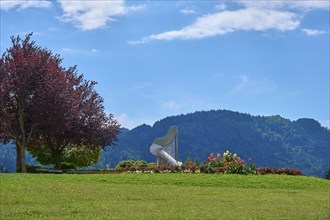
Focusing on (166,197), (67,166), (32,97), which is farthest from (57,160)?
(166,197)

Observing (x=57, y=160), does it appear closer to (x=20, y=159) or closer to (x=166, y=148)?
(x=20, y=159)

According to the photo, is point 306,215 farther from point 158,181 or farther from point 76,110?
point 76,110

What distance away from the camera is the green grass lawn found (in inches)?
626

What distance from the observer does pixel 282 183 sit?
27.3m

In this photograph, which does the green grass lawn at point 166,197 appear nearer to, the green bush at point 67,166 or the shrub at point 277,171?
the shrub at point 277,171

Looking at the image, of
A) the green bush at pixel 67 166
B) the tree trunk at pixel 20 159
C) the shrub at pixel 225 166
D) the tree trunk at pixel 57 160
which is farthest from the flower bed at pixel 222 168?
the green bush at pixel 67 166

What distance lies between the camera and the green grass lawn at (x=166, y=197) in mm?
15891

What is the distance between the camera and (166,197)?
20.1 meters

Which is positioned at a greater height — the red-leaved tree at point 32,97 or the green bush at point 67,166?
the red-leaved tree at point 32,97

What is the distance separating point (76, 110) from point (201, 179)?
1660cm

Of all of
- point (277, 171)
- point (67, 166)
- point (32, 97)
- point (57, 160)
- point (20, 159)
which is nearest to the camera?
point (277, 171)

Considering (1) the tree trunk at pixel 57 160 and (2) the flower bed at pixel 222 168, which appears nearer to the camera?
(2) the flower bed at pixel 222 168

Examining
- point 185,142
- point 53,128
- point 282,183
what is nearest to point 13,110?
point 53,128

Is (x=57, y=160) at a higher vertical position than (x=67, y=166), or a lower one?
higher
